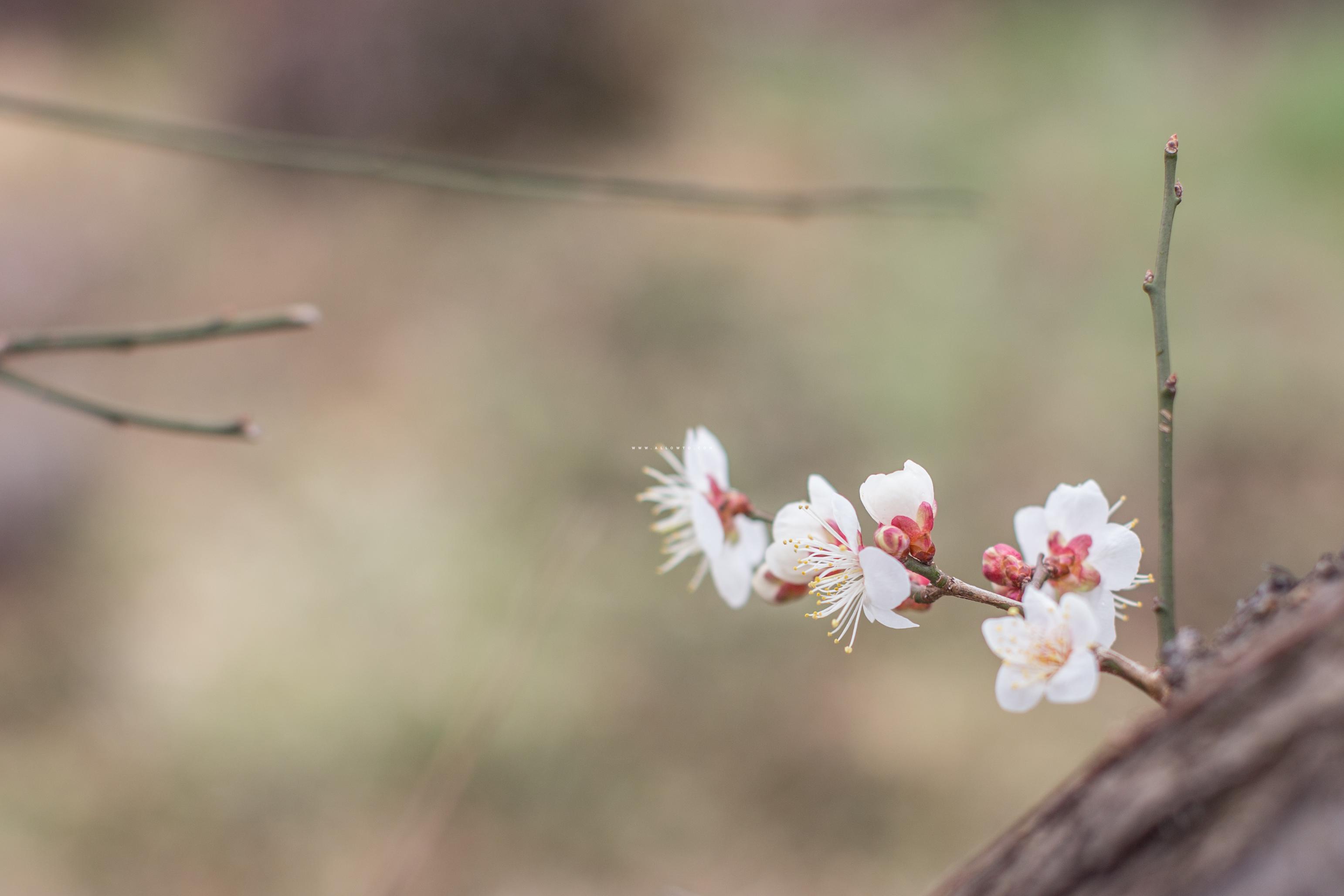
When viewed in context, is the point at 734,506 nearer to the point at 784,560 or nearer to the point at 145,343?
the point at 784,560

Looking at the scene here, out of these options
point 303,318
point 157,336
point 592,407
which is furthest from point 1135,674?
point 592,407

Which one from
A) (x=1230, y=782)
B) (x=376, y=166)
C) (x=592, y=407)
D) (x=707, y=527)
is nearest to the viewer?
(x=1230, y=782)

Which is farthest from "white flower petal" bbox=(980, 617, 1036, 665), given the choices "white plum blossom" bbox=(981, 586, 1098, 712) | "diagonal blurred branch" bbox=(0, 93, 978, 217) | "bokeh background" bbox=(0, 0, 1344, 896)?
"bokeh background" bbox=(0, 0, 1344, 896)

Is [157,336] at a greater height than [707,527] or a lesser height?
greater

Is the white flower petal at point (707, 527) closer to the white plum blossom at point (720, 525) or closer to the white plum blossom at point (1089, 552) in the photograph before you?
the white plum blossom at point (720, 525)

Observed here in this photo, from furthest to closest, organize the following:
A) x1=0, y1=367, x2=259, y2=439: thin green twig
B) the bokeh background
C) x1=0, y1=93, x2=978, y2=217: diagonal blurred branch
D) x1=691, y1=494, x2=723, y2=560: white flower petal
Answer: the bokeh background < x1=0, y1=93, x2=978, y2=217: diagonal blurred branch < x1=0, y1=367, x2=259, y2=439: thin green twig < x1=691, y1=494, x2=723, y2=560: white flower petal

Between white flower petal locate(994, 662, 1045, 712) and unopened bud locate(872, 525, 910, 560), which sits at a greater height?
unopened bud locate(872, 525, 910, 560)

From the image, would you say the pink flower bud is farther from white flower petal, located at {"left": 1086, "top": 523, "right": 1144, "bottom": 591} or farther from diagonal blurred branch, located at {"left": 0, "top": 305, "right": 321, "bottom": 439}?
diagonal blurred branch, located at {"left": 0, "top": 305, "right": 321, "bottom": 439}

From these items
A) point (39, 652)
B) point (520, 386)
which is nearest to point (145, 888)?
point (39, 652)
